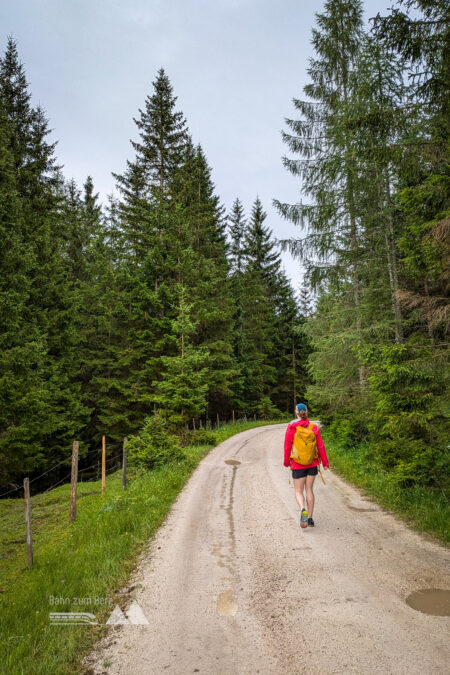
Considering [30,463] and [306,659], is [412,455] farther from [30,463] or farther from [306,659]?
[30,463]

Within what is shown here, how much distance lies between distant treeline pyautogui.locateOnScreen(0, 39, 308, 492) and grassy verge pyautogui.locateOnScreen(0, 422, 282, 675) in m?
5.83

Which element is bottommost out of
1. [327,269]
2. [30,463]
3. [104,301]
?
[30,463]

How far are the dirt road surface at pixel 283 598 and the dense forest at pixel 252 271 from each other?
105 inches

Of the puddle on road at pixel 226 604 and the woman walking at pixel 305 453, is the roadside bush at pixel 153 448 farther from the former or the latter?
the puddle on road at pixel 226 604

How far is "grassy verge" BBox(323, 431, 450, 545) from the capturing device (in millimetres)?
5787

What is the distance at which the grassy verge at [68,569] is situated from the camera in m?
3.39

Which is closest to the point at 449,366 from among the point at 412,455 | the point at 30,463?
the point at 412,455

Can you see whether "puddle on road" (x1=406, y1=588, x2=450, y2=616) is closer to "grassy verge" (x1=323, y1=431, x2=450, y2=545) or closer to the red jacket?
"grassy verge" (x1=323, y1=431, x2=450, y2=545)

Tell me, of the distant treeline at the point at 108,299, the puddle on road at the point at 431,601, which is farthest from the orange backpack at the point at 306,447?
the distant treeline at the point at 108,299

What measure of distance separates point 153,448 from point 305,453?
26.7ft

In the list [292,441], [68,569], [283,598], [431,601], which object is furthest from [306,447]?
[68,569]

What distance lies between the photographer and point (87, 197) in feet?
114

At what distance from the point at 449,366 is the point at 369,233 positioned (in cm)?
717

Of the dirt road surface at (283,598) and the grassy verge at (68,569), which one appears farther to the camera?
the grassy verge at (68,569)
